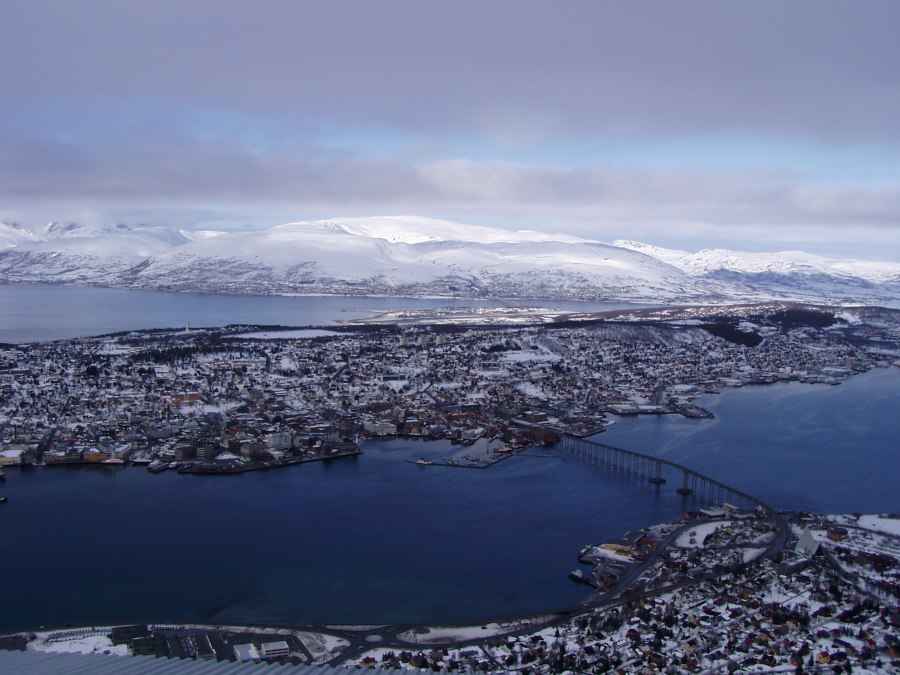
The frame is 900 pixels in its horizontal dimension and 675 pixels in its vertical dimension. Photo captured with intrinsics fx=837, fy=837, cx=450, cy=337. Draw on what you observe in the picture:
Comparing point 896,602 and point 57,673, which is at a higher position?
point 57,673

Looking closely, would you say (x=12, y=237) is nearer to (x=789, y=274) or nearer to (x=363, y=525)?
(x=789, y=274)

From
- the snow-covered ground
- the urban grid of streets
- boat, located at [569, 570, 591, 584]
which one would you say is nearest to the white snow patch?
the urban grid of streets

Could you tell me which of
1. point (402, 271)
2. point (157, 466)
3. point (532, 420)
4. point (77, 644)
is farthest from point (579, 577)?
point (402, 271)

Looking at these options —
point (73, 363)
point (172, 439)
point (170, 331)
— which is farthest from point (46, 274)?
point (172, 439)

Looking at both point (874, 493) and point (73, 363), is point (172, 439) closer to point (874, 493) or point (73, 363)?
point (73, 363)

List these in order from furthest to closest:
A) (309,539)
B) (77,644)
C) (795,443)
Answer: (795,443) < (309,539) < (77,644)

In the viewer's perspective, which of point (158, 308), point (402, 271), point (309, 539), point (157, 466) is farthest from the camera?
point (402, 271)

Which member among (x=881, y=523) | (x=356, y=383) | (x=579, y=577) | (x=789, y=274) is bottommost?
(x=579, y=577)

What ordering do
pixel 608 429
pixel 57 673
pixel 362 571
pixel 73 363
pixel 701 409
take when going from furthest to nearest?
pixel 73 363 < pixel 701 409 < pixel 608 429 < pixel 362 571 < pixel 57 673
